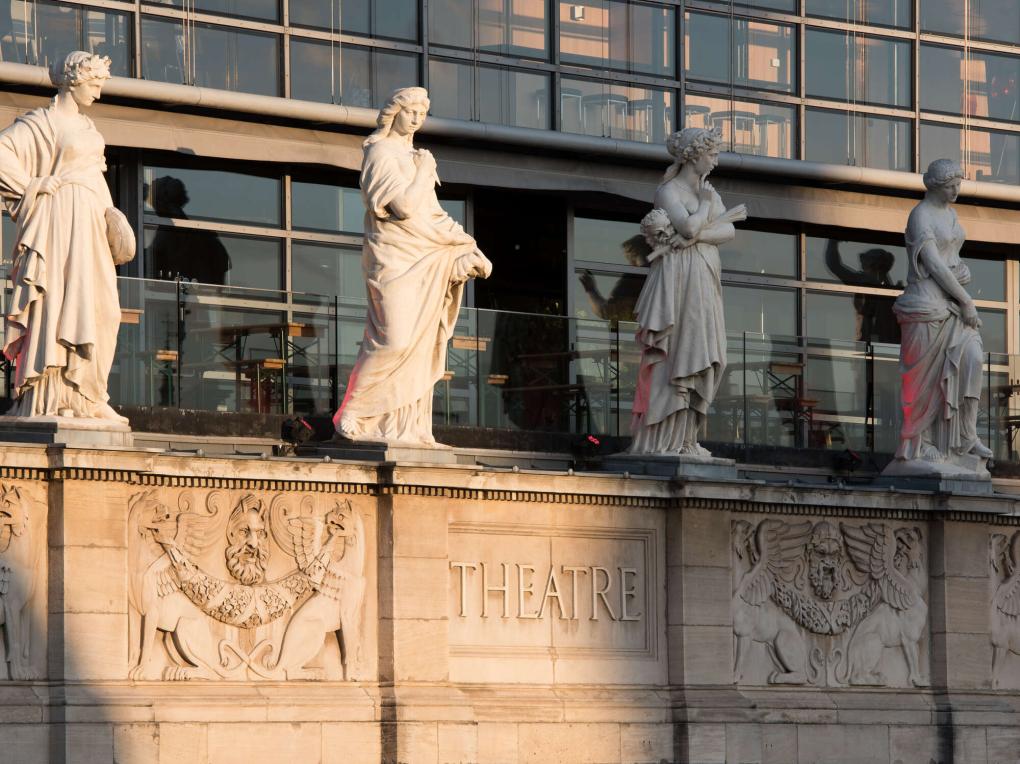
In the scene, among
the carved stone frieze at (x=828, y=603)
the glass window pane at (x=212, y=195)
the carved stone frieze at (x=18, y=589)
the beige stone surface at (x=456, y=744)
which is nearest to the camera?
the carved stone frieze at (x=18, y=589)

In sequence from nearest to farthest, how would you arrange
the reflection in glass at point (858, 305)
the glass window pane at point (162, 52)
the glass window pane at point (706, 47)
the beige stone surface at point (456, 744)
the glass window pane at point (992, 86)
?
the beige stone surface at point (456, 744)
the glass window pane at point (162, 52)
the glass window pane at point (706, 47)
the reflection in glass at point (858, 305)
the glass window pane at point (992, 86)

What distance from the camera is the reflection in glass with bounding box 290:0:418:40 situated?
31.2 m

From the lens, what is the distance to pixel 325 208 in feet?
105

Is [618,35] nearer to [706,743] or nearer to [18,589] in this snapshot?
[706,743]

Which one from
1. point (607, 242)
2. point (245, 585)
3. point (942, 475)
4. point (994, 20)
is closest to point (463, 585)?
point (245, 585)

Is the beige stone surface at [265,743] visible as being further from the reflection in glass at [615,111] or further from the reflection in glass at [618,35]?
the reflection in glass at [618,35]

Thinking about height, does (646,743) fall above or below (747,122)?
below

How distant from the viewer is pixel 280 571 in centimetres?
2327

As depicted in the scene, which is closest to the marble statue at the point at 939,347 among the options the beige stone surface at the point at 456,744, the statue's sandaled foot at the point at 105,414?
the beige stone surface at the point at 456,744

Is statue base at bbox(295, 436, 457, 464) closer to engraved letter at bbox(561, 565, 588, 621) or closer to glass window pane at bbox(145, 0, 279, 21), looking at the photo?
engraved letter at bbox(561, 565, 588, 621)

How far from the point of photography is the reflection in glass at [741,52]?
34062 millimetres

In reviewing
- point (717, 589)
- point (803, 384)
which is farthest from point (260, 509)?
point (803, 384)

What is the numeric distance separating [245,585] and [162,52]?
8.95m

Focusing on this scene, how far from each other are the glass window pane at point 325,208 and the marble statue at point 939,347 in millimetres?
7115
